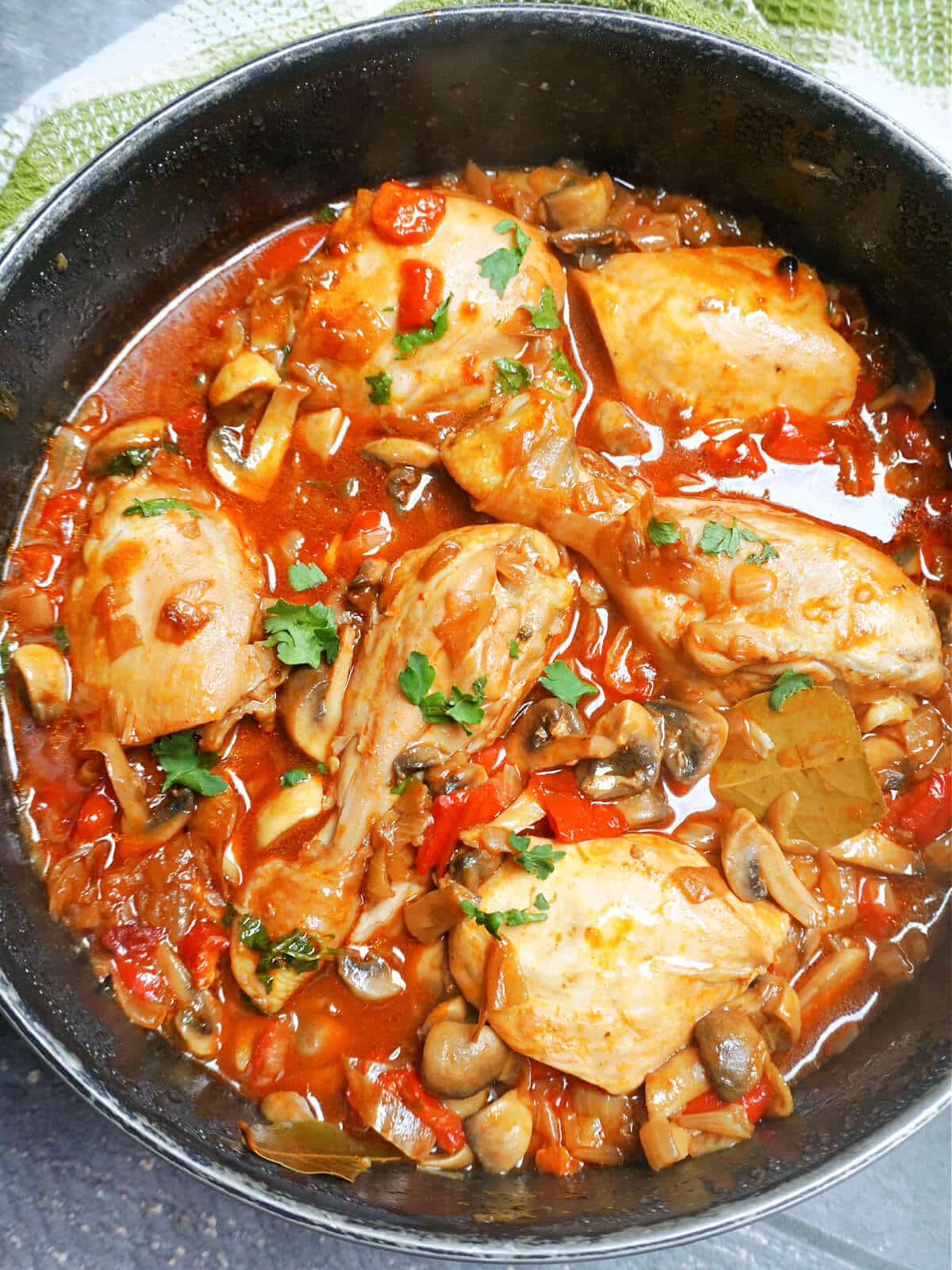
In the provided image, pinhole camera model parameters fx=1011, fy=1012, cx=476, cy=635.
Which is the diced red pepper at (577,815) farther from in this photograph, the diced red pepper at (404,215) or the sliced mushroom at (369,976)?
the diced red pepper at (404,215)

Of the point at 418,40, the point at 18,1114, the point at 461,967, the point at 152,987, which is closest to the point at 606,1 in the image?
the point at 418,40

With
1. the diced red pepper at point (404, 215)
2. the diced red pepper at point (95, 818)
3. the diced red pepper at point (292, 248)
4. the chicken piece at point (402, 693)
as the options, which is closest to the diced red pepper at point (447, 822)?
the chicken piece at point (402, 693)

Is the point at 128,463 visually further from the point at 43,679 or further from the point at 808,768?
the point at 808,768

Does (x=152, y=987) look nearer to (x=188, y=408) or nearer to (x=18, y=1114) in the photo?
(x=18, y=1114)

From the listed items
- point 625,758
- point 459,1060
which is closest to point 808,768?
point 625,758

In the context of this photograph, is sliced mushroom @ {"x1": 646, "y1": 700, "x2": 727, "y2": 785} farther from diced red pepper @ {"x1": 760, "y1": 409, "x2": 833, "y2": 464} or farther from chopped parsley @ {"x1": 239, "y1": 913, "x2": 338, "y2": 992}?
chopped parsley @ {"x1": 239, "y1": 913, "x2": 338, "y2": 992}
